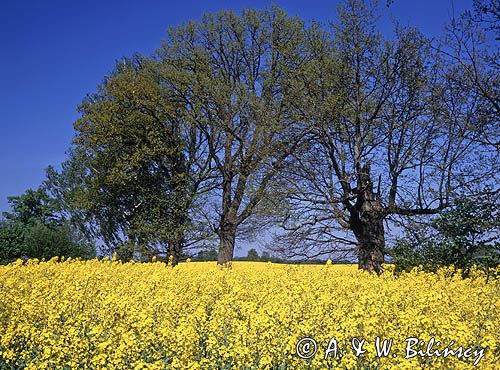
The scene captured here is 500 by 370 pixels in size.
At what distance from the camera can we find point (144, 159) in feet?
74.3

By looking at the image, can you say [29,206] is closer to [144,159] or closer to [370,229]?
[144,159]

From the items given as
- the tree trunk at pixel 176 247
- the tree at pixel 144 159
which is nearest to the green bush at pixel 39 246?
the tree at pixel 144 159

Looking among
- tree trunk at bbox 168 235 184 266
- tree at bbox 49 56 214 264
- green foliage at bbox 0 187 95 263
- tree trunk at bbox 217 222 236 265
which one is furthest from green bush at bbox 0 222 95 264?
tree trunk at bbox 217 222 236 265

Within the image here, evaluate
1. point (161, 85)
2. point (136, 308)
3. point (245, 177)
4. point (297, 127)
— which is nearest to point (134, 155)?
point (161, 85)

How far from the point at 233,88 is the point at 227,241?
6.02 m

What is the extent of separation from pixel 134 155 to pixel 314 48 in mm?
10424

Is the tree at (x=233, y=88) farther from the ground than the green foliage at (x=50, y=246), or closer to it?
farther from the ground

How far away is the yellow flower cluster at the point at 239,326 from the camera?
4801 millimetres

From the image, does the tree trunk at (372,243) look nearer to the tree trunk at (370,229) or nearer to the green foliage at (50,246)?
the tree trunk at (370,229)

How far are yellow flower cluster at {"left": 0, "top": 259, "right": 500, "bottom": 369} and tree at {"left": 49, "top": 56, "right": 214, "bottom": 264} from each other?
13602mm

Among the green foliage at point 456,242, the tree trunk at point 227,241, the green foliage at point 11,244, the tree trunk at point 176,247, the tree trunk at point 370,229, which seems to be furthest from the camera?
the green foliage at point 11,244

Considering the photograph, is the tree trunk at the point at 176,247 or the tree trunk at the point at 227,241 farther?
the tree trunk at the point at 176,247

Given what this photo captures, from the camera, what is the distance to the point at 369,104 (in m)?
14.0

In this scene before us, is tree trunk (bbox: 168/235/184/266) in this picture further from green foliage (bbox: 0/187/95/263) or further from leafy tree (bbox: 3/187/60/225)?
leafy tree (bbox: 3/187/60/225)
